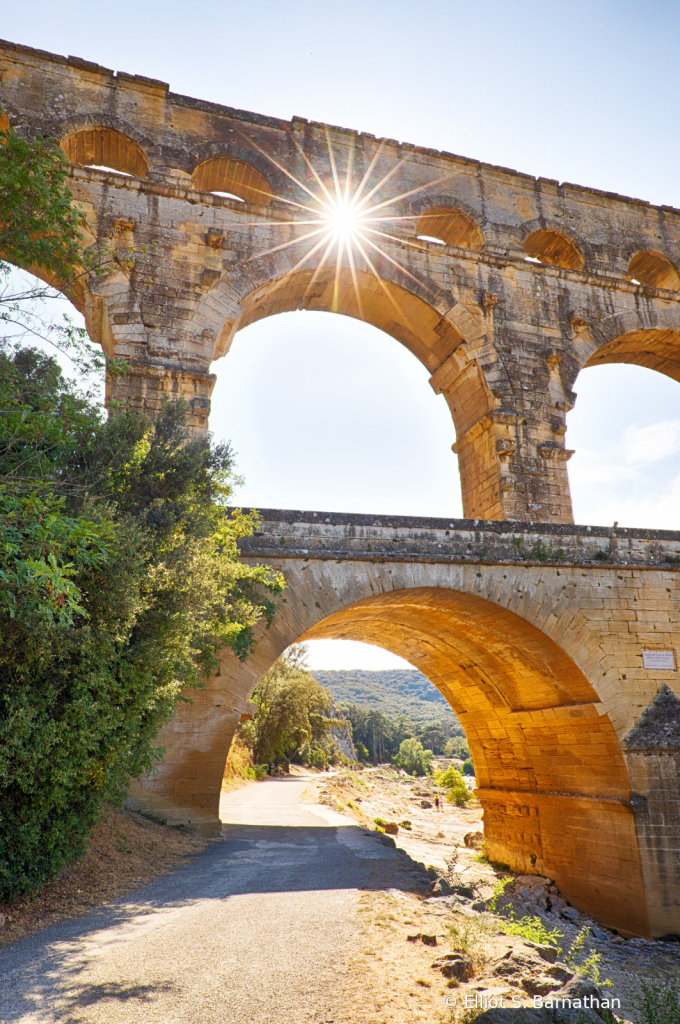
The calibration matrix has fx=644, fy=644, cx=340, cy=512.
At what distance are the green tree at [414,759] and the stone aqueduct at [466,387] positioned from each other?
5498 cm

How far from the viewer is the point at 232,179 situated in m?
13.4

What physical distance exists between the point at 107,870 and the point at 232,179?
12644 millimetres

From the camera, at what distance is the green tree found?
6488cm

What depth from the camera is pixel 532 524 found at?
32.9 ft

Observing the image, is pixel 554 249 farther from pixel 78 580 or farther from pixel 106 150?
pixel 78 580

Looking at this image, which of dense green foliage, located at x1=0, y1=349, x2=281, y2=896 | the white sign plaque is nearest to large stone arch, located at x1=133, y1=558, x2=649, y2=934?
the white sign plaque

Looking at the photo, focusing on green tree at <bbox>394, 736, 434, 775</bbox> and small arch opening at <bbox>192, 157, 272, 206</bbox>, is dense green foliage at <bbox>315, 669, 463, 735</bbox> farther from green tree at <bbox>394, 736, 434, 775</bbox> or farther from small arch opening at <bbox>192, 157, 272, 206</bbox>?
small arch opening at <bbox>192, 157, 272, 206</bbox>

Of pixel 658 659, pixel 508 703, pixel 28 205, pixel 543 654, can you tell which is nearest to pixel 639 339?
pixel 658 659

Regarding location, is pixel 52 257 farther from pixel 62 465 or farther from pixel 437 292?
pixel 437 292

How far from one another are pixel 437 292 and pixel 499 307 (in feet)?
4.54

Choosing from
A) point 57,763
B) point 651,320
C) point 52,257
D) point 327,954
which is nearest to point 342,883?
point 327,954

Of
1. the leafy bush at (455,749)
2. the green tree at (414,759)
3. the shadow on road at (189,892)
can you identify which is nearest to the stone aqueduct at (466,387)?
the shadow on road at (189,892)

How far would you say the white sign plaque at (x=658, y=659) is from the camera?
995 centimetres

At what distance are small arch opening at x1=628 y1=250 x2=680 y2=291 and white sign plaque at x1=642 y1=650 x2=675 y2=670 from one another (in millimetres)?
9576
